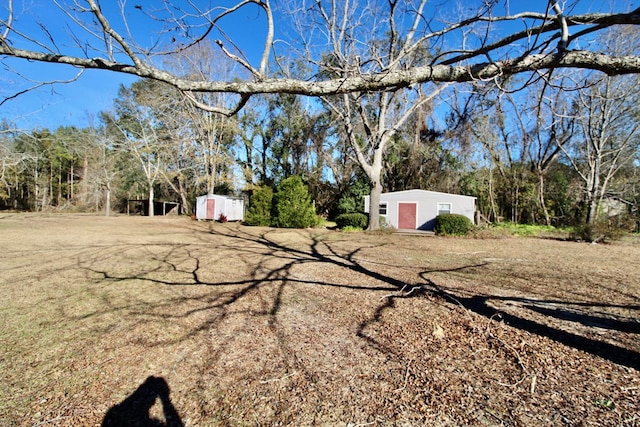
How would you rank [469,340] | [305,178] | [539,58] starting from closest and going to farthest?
[539,58] < [469,340] < [305,178]

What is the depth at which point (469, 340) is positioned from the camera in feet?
10.5

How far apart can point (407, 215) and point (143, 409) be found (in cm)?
1808

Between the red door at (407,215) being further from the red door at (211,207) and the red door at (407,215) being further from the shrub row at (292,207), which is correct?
the red door at (211,207)

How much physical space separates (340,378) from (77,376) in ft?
7.27

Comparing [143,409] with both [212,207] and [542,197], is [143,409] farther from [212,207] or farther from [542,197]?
[542,197]

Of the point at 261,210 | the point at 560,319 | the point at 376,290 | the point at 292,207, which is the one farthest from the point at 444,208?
the point at 560,319

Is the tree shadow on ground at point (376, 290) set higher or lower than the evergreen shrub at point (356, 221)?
lower

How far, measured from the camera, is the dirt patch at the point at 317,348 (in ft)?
7.02

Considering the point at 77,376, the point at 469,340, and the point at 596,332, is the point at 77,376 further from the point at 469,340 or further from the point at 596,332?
the point at 596,332

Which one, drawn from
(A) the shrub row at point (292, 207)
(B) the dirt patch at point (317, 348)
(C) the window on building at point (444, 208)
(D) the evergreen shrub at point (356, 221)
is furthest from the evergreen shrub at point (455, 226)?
(B) the dirt patch at point (317, 348)

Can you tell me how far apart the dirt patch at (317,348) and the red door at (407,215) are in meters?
12.5

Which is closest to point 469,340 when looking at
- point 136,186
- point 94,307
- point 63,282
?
point 94,307

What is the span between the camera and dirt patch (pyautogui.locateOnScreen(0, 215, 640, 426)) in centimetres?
214

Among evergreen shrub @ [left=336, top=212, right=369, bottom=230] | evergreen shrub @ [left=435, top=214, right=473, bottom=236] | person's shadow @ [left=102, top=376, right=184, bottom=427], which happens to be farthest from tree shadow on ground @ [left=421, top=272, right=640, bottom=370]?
evergreen shrub @ [left=336, top=212, right=369, bottom=230]
